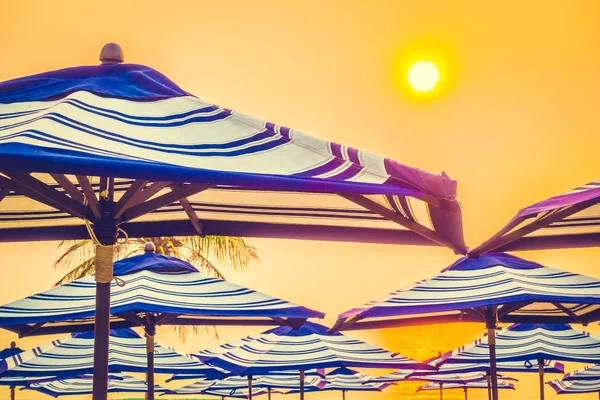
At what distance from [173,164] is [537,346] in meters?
7.40

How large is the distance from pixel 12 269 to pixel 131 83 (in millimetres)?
21041

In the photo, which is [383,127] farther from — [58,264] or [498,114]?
[58,264]

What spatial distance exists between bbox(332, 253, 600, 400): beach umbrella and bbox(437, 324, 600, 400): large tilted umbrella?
140 centimetres

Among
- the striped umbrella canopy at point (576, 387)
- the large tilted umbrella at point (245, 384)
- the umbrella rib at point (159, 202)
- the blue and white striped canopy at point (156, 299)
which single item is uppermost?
the umbrella rib at point (159, 202)

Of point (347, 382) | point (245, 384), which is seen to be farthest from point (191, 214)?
point (347, 382)

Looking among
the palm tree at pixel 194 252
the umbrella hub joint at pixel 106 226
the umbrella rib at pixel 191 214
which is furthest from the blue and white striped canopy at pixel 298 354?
the palm tree at pixel 194 252

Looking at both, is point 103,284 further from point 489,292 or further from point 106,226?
point 489,292

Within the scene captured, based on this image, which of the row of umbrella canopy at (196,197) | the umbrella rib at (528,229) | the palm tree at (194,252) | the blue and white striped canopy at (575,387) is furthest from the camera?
the palm tree at (194,252)

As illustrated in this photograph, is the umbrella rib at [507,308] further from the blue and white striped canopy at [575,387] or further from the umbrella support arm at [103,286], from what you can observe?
the blue and white striped canopy at [575,387]

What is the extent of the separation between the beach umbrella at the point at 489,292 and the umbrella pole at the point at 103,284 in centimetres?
288

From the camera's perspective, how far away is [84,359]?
7.57 m

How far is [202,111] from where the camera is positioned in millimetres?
3195

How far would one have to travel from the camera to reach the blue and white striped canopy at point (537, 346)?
8.95m

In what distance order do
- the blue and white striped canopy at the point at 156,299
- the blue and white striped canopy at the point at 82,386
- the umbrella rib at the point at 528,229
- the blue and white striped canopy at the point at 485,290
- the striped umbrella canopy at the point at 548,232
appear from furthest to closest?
the blue and white striped canopy at the point at 82,386 < the blue and white striped canopy at the point at 485,290 < the blue and white striped canopy at the point at 156,299 < the striped umbrella canopy at the point at 548,232 < the umbrella rib at the point at 528,229
